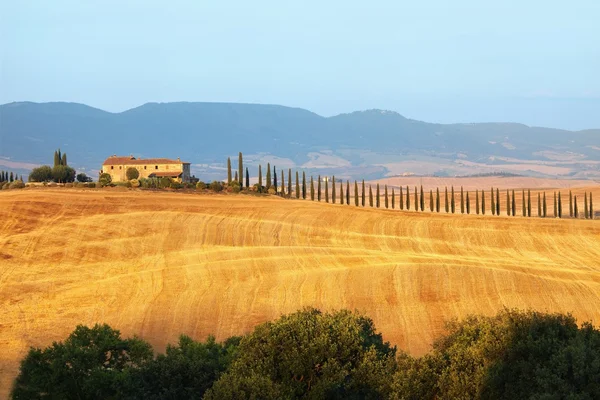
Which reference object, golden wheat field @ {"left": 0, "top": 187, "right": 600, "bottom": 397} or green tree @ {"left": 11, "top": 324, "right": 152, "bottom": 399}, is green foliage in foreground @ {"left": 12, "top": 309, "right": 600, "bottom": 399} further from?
golden wheat field @ {"left": 0, "top": 187, "right": 600, "bottom": 397}

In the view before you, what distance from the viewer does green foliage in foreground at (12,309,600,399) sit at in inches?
945

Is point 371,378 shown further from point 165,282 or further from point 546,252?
point 546,252

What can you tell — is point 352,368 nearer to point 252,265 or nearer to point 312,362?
point 312,362

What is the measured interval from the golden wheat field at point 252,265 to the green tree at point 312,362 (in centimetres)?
1095

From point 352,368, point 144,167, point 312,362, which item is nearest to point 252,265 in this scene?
point 352,368

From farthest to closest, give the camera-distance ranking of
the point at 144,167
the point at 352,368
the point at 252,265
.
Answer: the point at 144,167 → the point at 252,265 → the point at 352,368

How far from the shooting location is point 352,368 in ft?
89.1

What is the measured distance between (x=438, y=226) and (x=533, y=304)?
80.3 ft

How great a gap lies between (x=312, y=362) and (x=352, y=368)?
1361 millimetres

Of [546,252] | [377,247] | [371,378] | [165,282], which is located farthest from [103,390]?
[546,252]

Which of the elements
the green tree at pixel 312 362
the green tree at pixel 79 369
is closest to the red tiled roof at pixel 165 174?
the green tree at pixel 79 369

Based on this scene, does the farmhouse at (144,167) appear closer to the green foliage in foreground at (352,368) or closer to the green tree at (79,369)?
the green tree at (79,369)

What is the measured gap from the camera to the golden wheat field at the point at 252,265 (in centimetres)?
4338

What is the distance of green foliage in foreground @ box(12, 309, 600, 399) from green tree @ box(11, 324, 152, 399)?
0.04 m
